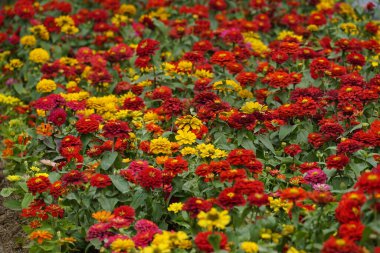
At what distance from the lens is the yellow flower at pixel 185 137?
4.30 meters

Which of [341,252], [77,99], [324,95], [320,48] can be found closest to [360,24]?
[320,48]

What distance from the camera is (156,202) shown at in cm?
402

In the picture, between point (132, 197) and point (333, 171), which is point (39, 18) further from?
point (333, 171)

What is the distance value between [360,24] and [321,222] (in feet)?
12.0

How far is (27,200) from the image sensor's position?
4.25m

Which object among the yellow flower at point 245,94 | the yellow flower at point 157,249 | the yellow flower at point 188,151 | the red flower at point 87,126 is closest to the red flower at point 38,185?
the red flower at point 87,126

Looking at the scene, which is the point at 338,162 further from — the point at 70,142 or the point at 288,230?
the point at 70,142

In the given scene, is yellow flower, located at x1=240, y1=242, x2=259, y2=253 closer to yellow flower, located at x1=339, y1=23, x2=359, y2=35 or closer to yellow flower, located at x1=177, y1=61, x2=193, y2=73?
yellow flower, located at x1=177, y1=61, x2=193, y2=73

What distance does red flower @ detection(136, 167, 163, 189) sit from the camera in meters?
3.79

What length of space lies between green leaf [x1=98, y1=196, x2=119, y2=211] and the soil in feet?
2.03

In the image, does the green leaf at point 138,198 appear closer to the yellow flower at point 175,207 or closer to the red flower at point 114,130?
the yellow flower at point 175,207

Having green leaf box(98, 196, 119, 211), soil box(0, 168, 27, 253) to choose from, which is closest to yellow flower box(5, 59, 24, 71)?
soil box(0, 168, 27, 253)

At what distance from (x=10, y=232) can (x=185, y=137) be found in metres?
1.27

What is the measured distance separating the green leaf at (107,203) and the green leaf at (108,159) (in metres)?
0.23
